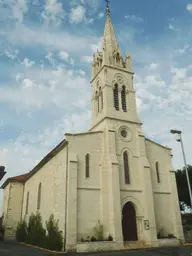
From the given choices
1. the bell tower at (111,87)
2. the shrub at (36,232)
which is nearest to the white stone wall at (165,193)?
the bell tower at (111,87)

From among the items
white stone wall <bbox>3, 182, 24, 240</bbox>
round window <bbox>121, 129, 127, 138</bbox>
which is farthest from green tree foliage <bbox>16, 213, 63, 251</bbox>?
round window <bbox>121, 129, 127, 138</bbox>

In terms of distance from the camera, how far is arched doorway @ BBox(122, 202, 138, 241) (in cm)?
2278

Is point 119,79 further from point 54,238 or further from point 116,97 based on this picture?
point 54,238

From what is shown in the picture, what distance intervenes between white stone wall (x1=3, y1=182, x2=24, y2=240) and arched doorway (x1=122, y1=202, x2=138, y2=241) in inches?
821

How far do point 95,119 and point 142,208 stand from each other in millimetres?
10742

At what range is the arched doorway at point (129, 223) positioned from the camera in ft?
74.7

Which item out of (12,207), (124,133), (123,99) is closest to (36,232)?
(124,133)

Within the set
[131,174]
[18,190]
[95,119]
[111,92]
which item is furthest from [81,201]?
[18,190]

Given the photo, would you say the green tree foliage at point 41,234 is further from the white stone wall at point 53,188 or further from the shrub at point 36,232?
the white stone wall at point 53,188

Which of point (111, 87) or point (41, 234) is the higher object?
point (111, 87)

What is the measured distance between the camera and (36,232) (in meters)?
26.0

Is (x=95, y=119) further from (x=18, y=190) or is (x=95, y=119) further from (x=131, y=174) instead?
(x=18, y=190)

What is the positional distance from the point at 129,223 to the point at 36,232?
32.2 ft

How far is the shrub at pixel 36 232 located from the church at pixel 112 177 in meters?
1.19
